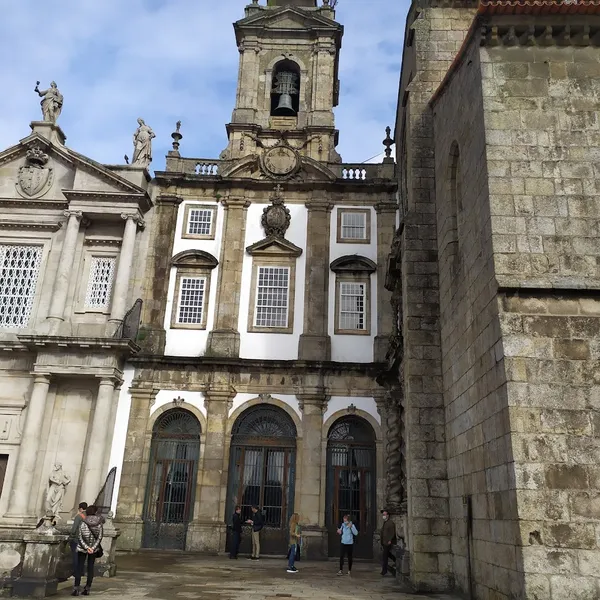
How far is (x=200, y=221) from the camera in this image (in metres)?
20.1

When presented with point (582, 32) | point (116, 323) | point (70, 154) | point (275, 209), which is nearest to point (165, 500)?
point (116, 323)

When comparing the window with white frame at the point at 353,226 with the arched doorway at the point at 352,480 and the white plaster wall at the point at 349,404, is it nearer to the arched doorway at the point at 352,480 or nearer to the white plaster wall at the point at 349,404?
the white plaster wall at the point at 349,404

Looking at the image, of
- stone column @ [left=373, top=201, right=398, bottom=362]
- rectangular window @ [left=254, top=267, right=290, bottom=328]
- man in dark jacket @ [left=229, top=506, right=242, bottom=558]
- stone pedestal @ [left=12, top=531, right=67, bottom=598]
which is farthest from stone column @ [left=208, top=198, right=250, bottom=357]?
stone pedestal @ [left=12, top=531, right=67, bottom=598]

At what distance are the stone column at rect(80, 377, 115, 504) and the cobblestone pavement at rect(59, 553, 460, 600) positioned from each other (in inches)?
83.9

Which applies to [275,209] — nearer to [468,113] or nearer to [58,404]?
[58,404]

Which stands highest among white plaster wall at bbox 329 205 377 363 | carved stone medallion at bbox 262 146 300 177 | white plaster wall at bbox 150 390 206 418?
carved stone medallion at bbox 262 146 300 177

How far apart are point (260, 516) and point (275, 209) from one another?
9.40 metres

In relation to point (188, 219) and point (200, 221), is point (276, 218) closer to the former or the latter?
point (200, 221)

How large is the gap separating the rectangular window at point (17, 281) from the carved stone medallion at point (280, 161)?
7689 millimetres

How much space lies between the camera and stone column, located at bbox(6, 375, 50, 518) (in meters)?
16.2

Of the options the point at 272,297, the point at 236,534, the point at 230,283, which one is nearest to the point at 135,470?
the point at 236,534

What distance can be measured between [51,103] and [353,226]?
10745mm

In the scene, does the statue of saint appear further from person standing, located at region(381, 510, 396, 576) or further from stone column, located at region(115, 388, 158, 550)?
person standing, located at region(381, 510, 396, 576)

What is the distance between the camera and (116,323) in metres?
17.9
